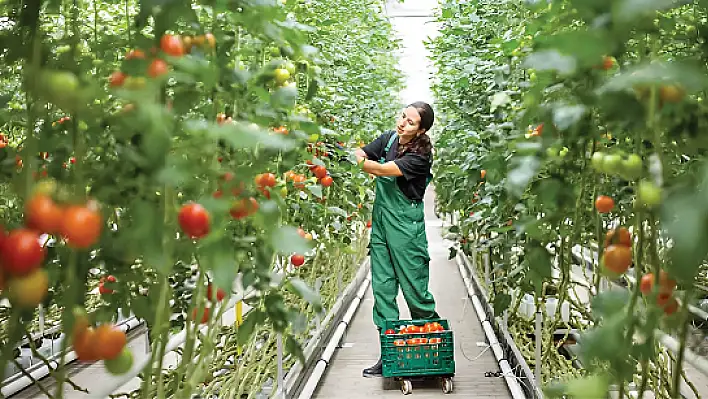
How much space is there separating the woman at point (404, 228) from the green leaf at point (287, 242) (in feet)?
7.84

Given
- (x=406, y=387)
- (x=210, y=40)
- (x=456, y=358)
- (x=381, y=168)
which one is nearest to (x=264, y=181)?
(x=210, y=40)

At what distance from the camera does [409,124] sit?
10.7ft

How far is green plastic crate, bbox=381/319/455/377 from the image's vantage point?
302 centimetres

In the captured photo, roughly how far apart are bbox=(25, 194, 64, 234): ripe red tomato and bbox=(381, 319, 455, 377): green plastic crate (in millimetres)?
2488

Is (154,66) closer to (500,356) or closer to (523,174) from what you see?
(523,174)

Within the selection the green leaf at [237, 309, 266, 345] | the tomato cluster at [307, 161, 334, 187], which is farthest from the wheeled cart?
the green leaf at [237, 309, 266, 345]

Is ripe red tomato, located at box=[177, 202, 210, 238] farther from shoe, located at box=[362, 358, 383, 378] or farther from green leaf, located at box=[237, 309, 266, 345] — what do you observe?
shoe, located at box=[362, 358, 383, 378]

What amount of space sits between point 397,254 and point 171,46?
258cm

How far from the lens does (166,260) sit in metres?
0.80

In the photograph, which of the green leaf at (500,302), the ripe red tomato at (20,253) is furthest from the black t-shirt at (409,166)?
the ripe red tomato at (20,253)

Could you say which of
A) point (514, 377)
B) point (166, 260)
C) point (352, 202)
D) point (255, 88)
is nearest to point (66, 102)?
point (166, 260)

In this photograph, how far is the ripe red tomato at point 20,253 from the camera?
647 millimetres

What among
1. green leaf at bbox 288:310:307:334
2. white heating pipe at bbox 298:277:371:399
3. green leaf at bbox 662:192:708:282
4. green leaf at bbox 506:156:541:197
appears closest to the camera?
green leaf at bbox 662:192:708:282

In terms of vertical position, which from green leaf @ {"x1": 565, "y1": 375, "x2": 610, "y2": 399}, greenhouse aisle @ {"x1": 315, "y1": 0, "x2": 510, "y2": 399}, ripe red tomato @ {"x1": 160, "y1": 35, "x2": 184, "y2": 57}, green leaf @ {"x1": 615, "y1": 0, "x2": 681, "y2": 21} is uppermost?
ripe red tomato @ {"x1": 160, "y1": 35, "x2": 184, "y2": 57}
